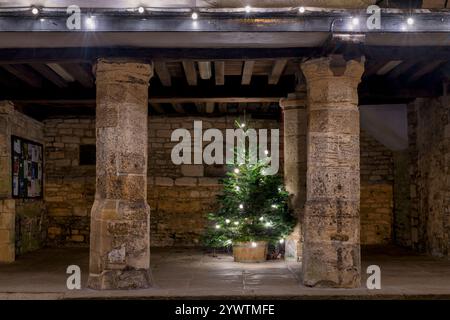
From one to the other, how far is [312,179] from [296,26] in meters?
1.94

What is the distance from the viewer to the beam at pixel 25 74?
9047mm

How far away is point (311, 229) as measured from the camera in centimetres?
771

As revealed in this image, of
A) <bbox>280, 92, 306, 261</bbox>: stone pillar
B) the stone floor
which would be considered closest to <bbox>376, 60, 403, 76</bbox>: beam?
<bbox>280, 92, 306, 261</bbox>: stone pillar

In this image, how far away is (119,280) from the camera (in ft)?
24.6

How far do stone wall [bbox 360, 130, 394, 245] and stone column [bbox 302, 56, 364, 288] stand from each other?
6.23 metres

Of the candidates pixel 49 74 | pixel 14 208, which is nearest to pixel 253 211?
pixel 49 74

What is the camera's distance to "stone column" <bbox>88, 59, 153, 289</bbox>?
754 centimetres

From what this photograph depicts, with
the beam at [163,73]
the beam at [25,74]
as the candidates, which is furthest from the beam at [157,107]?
the beam at [25,74]

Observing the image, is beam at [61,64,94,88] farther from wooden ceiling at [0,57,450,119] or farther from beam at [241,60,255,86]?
beam at [241,60,255,86]

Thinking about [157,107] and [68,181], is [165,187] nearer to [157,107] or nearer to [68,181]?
[157,107]

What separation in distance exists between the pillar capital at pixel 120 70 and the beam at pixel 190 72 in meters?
1.30

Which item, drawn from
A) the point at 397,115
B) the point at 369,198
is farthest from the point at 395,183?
the point at 397,115

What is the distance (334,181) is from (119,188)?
2.71 m
